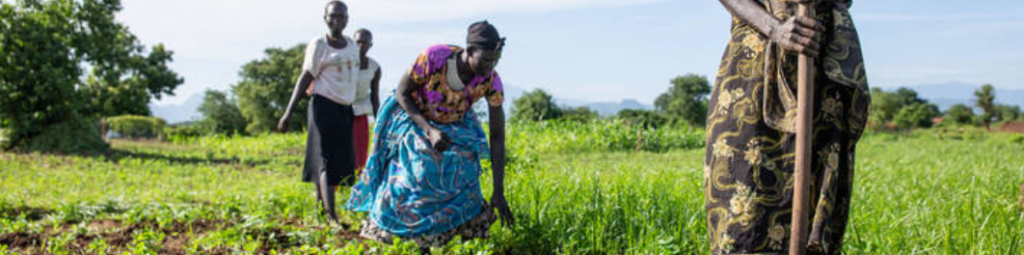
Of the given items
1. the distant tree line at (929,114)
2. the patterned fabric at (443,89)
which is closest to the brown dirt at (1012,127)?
the distant tree line at (929,114)

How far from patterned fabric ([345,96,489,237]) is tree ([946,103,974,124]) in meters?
32.2

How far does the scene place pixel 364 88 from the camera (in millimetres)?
5730

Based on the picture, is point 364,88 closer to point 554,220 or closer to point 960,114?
point 554,220

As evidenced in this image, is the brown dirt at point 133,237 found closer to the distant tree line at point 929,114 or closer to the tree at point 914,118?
the distant tree line at point 929,114

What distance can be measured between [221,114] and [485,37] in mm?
40314

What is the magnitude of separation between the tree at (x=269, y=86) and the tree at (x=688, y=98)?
1844 cm

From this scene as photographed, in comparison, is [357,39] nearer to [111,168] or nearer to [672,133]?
[111,168]

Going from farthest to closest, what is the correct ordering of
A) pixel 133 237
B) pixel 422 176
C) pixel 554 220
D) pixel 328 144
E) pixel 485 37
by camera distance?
pixel 328 144
pixel 133 237
pixel 554 220
pixel 422 176
pixel 485 37

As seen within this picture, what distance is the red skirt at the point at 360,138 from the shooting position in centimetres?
590

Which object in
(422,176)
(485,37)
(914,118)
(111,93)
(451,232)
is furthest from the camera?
(914,118)

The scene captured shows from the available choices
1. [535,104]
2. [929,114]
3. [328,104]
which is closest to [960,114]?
[929,114]

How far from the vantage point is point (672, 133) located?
49.6 ft

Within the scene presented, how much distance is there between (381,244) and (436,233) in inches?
12.7

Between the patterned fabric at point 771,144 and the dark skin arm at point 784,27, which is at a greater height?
the dark skin arm at point 784,27
